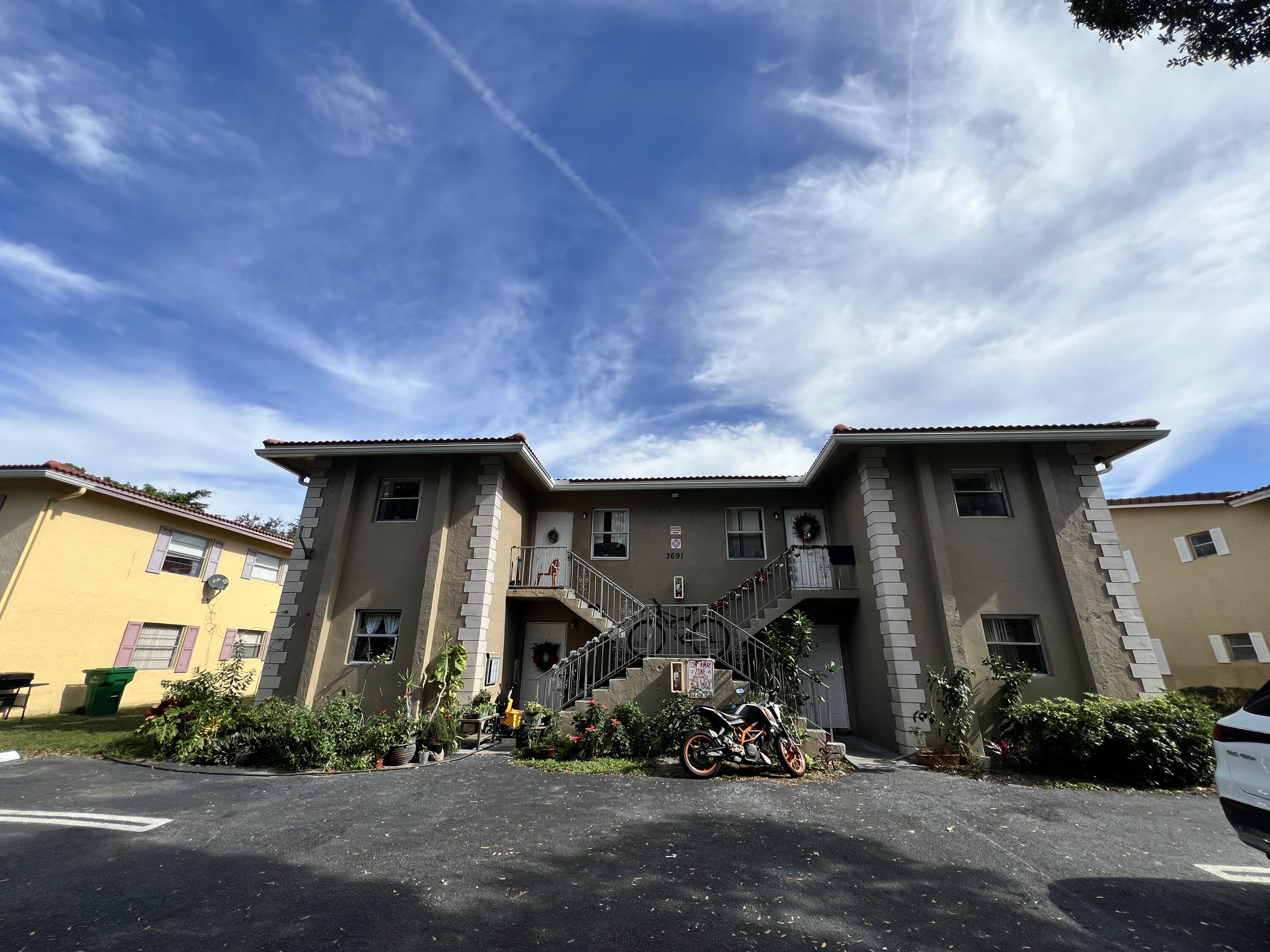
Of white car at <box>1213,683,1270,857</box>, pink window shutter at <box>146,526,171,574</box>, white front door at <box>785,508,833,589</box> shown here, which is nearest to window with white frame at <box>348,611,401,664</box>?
pink window shutter at <box>146,526,171,574</box>

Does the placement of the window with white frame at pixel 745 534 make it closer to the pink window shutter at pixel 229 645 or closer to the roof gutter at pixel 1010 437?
the roof gutter at pixel 1010 437

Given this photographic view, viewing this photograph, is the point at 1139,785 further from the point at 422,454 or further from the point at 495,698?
the point at 422,454

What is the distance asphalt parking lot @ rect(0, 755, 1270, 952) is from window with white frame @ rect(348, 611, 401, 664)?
10.5 feet

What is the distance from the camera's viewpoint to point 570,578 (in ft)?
41.0

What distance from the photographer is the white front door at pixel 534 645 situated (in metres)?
12.0

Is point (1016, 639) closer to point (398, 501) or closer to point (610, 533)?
point (610, 533)

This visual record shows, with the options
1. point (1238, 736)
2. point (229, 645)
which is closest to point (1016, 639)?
Result: point (1238, 736)

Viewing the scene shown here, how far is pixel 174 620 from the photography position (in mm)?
14477

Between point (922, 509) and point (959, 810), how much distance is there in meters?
5.39

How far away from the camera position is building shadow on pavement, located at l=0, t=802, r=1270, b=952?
3363mm

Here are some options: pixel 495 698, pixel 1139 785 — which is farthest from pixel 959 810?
pixel 495 698

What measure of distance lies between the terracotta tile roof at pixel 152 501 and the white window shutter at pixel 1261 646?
74.0 feet

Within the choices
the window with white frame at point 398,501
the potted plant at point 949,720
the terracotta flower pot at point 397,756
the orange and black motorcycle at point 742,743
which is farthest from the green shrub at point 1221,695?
the window with white frame at point 398,501

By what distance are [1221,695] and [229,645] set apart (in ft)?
90.1
